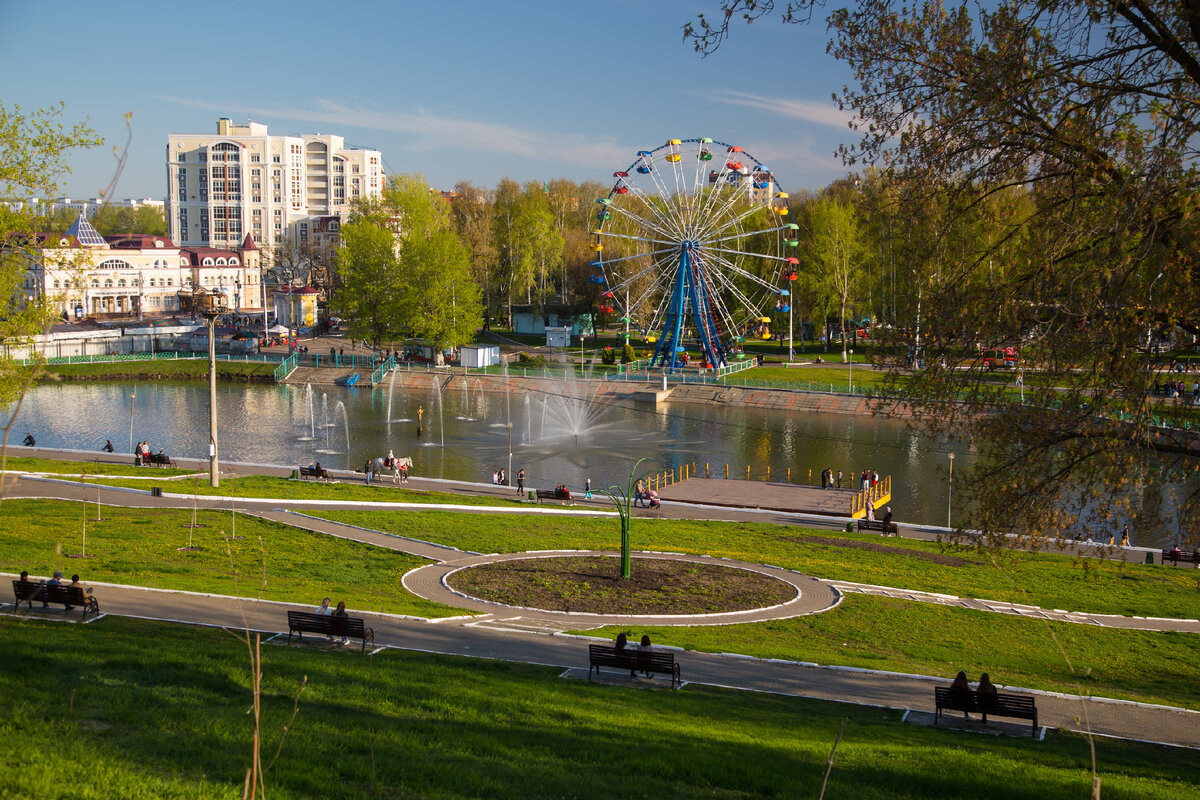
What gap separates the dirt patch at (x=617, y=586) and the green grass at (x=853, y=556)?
6.23 feet

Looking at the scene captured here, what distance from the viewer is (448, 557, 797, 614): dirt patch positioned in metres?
19.0

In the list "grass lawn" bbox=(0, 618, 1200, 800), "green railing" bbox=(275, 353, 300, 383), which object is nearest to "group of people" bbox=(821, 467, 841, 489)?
"grass lawn" bbox=(0, 618, 1200, 800)

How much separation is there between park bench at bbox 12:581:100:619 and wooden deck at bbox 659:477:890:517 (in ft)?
76.5

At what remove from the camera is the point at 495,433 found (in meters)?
51.6

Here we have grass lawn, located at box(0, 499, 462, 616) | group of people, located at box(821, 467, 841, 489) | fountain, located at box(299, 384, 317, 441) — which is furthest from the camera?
fountain, located at box(299, 384, 317, 441)

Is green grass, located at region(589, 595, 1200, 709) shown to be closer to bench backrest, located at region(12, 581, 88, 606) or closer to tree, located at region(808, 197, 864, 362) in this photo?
bench backrest, located at region(12, 581, 88, 606)

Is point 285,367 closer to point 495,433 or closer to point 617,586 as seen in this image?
point 495,433

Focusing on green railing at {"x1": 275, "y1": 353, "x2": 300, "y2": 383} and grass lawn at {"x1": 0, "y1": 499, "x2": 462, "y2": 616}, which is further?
green railing at {"x1": 275, "y1": 353, "x2": 300, "y2": 383}

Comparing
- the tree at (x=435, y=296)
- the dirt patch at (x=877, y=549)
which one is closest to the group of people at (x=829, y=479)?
the dirt patch at (x=877, y=549)

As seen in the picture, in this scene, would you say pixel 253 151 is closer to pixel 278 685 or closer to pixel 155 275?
pixel 155 275

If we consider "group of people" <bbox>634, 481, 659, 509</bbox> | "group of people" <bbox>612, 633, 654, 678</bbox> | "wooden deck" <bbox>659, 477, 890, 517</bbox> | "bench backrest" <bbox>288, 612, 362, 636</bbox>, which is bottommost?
"wooden deck" <bbox>659, 477, 890, 517</bbox>

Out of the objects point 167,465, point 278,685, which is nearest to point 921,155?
point 278,685

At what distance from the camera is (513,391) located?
6925cm

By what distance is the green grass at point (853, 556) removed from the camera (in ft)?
70.8
